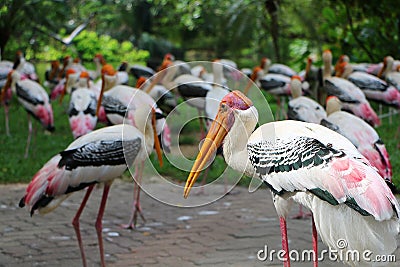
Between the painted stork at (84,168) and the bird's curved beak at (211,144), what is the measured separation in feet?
Answer: 5.09

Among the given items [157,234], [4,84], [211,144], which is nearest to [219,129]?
[211,144]

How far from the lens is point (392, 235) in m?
4.32

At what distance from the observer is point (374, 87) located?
12164 mm

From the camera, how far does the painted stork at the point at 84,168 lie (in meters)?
6.25

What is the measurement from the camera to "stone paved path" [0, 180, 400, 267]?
641 cm

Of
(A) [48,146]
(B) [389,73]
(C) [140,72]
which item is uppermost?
(C) [140,72]

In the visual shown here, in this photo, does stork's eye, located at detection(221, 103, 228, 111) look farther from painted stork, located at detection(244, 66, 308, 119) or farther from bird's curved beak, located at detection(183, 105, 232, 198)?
painted stork, located at detection(244, 66, 308, 119)

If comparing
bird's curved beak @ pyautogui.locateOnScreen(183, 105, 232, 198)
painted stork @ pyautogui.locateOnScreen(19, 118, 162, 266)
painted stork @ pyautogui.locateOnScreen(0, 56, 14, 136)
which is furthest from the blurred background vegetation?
bird's curved beak @ pyautogui.locateOnScreen(183, 105, 232, 198)

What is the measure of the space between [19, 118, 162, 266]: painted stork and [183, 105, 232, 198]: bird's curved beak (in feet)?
5.09

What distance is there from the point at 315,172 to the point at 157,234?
10.1 ft

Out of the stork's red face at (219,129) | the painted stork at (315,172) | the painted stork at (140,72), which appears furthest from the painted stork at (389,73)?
the stork's red face at (219,129)

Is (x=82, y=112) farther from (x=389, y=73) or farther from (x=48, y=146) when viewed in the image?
(x=389, y=73)

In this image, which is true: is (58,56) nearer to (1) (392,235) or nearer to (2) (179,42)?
(2) (179,42)

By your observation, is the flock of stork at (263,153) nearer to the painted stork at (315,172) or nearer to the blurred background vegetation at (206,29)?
the painted stork at (315,172)
